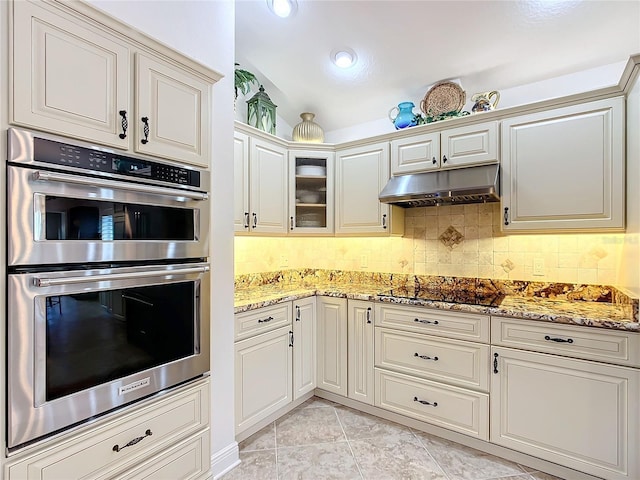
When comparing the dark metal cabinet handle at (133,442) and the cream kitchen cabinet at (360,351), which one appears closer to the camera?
the dark metal cabinet handle at (133,442)

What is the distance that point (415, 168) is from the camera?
267 centimetres

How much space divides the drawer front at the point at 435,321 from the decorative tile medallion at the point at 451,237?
0.77 meters

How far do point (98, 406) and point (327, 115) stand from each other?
2908 mm

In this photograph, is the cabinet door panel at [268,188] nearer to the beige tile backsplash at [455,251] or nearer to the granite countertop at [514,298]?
the beige tile backsplash at [455,251]

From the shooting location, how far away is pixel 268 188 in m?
2.76

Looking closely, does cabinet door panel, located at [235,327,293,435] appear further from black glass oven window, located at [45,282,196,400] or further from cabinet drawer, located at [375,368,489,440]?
cabinet drawer, located at [375,368,489,440]

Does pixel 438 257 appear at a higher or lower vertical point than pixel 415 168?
lower

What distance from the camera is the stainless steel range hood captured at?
2266 millimetres

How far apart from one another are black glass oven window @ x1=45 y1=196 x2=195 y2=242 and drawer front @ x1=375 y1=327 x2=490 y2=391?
5.28ft

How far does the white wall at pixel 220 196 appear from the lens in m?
1.82

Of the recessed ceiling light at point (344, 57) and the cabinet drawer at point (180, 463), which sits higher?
the recessed ceiling light at point (344, 57)

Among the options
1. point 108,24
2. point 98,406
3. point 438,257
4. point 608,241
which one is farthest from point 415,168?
point 98,406

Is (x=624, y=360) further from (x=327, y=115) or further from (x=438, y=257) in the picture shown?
(x=327, y=115)

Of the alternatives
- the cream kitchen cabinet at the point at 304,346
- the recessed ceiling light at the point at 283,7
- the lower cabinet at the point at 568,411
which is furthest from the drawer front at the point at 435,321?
the recessed ceiling light at the point at 283,7
